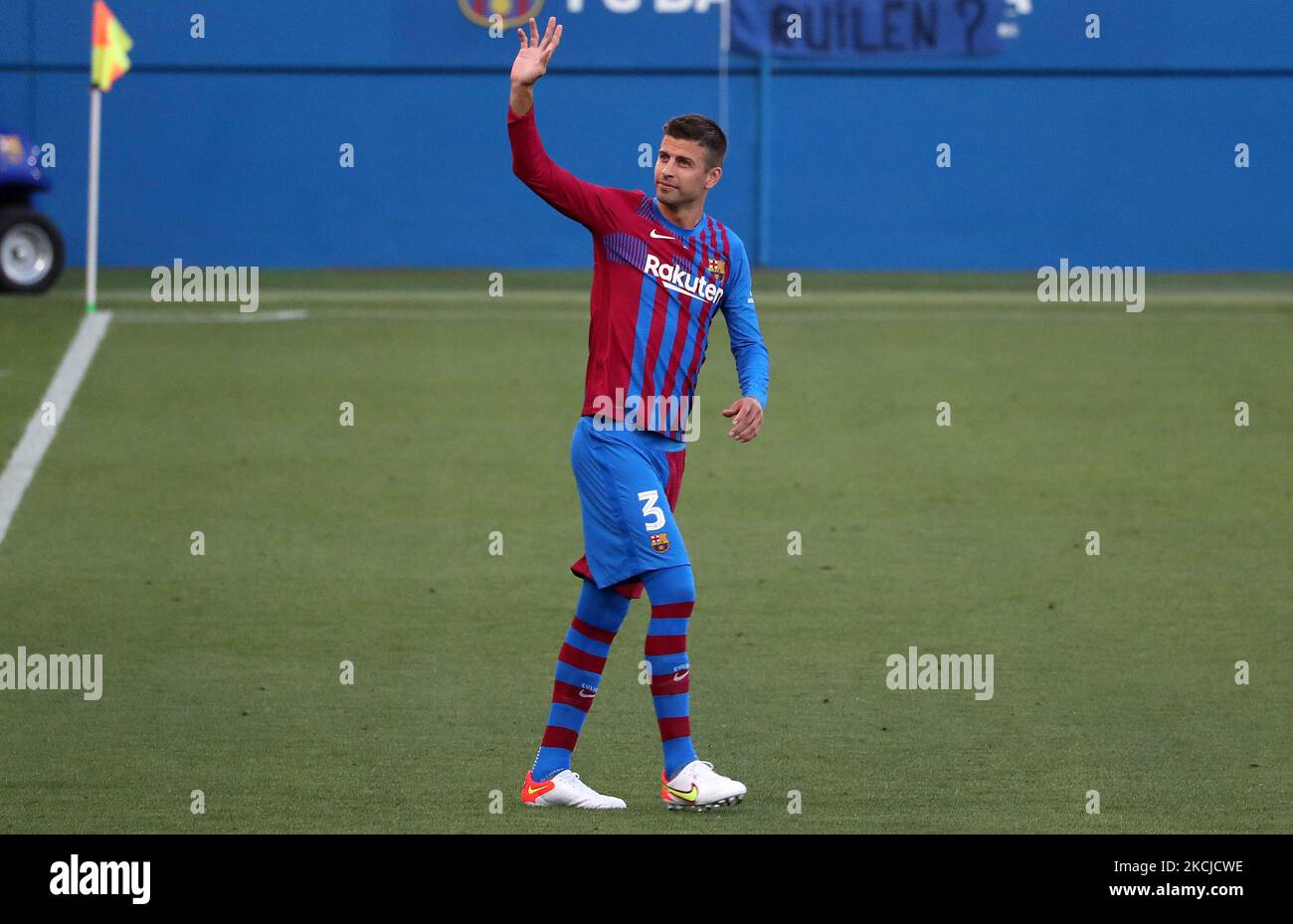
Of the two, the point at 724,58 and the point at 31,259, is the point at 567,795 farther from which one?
the point at 724,58

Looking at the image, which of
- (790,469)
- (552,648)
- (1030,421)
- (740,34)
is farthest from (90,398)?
(740,34)

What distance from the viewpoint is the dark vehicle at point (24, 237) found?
74.3ft

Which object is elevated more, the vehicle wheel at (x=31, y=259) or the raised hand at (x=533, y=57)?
the vehicle wheel at (x=31, y=259)

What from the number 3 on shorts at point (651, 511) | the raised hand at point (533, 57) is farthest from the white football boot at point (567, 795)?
the raised hand at point (533, 57)

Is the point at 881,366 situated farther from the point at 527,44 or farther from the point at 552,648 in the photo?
the point at 527,44

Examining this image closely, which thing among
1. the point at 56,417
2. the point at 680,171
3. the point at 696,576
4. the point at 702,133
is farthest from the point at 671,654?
the point at 56,417

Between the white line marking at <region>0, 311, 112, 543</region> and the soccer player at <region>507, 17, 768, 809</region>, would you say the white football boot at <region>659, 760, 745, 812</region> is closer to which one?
the soccer player at <region>507, 17, 768, 809</region>

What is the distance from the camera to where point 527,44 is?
20.1 feet

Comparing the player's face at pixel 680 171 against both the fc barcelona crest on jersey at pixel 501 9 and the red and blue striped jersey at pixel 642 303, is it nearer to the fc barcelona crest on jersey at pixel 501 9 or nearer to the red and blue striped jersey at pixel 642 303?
the red and blue striped jersey at pixel 642 303

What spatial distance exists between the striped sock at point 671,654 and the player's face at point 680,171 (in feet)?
3.79

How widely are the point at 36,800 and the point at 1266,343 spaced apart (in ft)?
52.5

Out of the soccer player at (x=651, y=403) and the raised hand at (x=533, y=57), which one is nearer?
the raised hand at (x=533, y=57)

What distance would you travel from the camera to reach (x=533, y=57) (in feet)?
19.6

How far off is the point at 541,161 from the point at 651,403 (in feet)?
2.69
